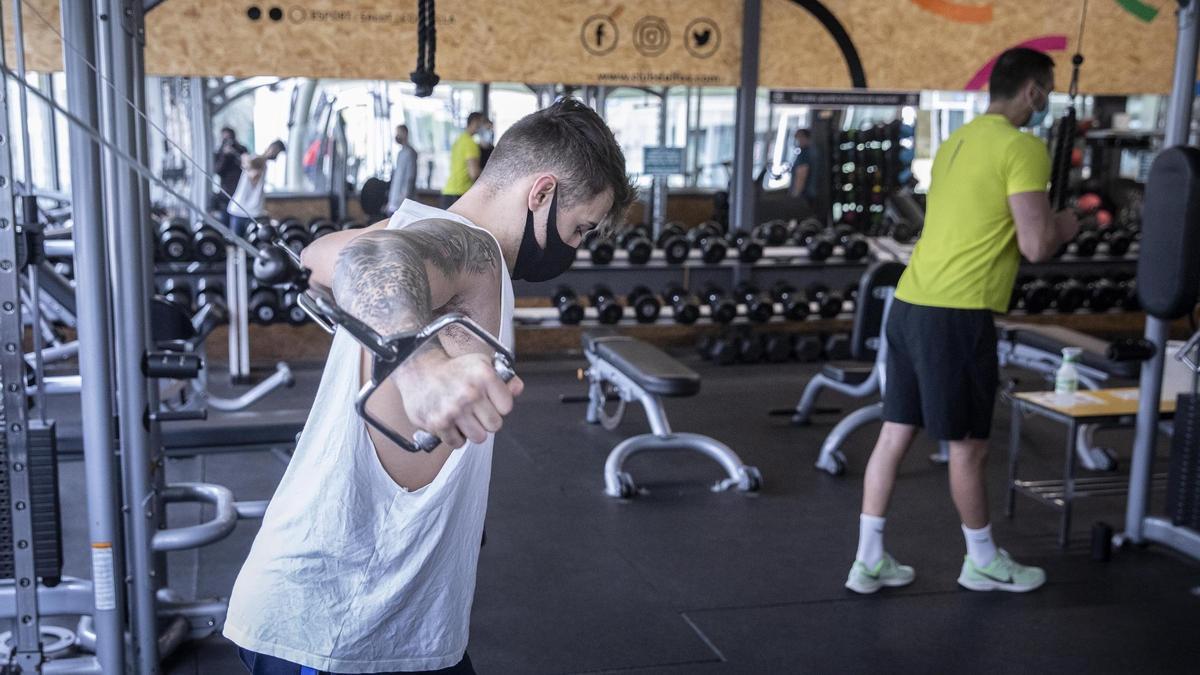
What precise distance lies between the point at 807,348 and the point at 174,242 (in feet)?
11.7

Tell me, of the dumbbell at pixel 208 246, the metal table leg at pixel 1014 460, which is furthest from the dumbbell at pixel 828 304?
the dumbbell at pixel 208 246

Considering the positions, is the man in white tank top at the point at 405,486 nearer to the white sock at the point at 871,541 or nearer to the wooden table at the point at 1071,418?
the white sock at the point at 871,541

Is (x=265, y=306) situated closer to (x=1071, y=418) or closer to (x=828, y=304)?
(x=828, y=304)

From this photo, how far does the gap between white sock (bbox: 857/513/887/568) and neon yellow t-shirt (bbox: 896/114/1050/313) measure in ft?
1.92

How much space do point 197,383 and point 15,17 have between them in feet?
9.76

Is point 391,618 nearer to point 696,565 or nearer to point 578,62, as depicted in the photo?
point 696,565

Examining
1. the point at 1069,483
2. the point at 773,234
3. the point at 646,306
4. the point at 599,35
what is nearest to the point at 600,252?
the point at 646,306

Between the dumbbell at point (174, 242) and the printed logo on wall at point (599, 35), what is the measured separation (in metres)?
2.40

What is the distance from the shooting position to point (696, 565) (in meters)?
3.11

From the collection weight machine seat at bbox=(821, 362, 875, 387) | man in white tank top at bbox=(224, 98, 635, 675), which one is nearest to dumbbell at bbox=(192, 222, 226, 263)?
weight machine seat at bbox=(821, 362, 875, 387)

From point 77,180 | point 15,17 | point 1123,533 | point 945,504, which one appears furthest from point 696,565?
point 15,17

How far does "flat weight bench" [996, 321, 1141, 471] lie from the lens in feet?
13.3

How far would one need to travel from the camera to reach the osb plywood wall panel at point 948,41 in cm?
636

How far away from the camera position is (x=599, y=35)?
20.1ft
